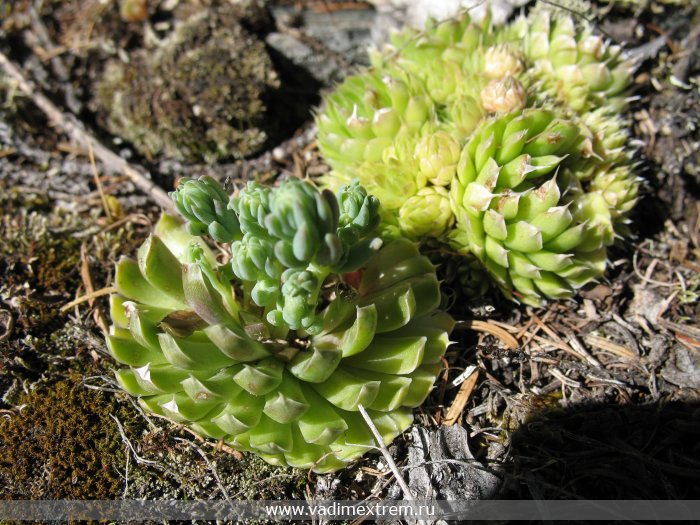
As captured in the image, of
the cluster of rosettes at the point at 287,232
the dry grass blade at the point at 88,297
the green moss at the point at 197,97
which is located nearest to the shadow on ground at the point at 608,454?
the cluster of rosettes at the point at 287,232

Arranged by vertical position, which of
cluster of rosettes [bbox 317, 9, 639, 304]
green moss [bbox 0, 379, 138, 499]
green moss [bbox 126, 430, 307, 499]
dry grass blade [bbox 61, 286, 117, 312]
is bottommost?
green moss [bbox 126, 430, 307, 499]

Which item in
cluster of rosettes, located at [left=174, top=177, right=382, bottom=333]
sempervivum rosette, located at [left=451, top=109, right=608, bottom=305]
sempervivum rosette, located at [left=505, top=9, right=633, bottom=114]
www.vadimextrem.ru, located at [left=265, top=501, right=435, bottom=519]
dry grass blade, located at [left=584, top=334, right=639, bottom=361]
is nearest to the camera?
cluster of rosettes, located at [left=174, top=177, right=382, bottom=333]

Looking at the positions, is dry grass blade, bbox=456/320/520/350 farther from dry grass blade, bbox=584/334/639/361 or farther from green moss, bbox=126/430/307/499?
green moss, bbox=126/430/307/499

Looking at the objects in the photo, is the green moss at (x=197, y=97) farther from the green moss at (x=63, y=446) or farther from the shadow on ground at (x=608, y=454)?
the shadow on ground at (x=608, y=454)

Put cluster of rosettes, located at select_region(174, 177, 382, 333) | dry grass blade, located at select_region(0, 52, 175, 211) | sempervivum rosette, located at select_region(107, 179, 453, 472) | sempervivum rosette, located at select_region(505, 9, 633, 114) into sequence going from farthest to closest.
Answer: dry grass blade, located at select_region(0, 52, 175, 211) < sempervivum rosette, located at select_region(505, 9, 633, 114) < sempervivum rosette, located at select_region(107, 179, 453, 472) < cluster of rosettes, located at select_region(174, 177, 382, 333)

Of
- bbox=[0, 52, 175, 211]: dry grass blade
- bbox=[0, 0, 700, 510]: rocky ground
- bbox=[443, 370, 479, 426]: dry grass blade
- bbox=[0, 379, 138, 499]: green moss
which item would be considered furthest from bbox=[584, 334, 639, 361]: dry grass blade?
bbox=[0, 52, 175, 211]: dry grass blade

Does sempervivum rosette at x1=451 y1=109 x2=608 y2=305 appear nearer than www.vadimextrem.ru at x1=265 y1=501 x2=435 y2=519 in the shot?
No

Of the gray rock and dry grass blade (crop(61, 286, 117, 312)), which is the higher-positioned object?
dry grass blade (crop(61, 286, 117, 312))

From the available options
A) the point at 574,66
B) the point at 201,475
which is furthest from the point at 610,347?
the point at 201,475
